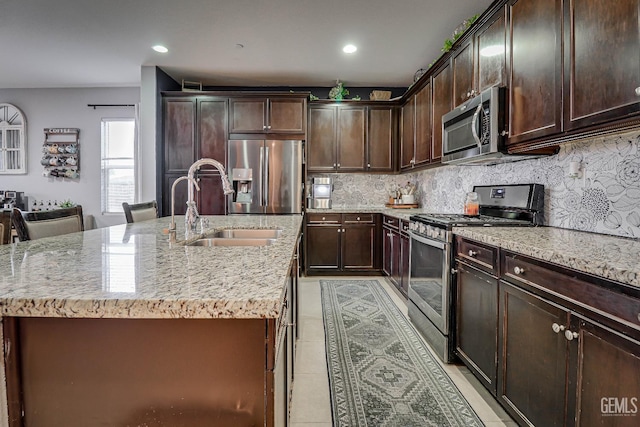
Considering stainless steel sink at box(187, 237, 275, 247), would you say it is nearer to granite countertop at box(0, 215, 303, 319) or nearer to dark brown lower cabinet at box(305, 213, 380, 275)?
granite countertop at box(0, 215, 303, 319)

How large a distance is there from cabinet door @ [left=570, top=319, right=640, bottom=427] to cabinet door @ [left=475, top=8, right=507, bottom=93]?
1643 millimetres

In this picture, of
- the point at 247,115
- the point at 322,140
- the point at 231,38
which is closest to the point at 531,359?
the point at 231,38

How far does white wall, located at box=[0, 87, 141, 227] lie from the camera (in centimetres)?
527

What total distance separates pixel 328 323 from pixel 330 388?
94 centimetres

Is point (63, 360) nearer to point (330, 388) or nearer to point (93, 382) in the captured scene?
point (93, 382)

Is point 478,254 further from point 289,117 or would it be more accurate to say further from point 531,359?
point 289,117

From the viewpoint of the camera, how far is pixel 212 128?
4.45m

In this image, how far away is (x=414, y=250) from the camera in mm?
2846

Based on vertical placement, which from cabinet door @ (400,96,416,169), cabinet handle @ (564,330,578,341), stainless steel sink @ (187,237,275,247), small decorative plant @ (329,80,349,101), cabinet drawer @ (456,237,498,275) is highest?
small decorative plant @ (329,80,349,101)

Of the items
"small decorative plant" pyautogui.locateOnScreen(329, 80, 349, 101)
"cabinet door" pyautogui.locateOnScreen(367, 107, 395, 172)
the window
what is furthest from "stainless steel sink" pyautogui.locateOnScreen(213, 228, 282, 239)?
the window

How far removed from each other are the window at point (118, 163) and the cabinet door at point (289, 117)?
2.47m

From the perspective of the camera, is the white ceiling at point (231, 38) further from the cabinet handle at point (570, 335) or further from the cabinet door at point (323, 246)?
the cabinet handle at point (570, 335)

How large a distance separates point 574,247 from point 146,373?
1.59 meters

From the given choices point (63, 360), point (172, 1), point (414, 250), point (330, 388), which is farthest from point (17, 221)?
point (414, 250)
